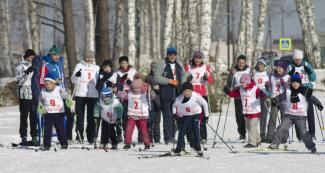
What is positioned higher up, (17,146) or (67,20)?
(67,20)

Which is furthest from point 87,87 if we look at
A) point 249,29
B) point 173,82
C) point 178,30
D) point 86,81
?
point 178,30

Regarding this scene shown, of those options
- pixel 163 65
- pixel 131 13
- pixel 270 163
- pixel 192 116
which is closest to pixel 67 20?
pixel 131 13

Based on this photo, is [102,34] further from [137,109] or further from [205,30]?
[137,109]

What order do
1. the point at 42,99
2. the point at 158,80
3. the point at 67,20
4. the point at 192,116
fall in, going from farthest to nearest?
1. the point at 67,20
2. the point at 158,80
3. the point at 42,99
4. the point at 192,116

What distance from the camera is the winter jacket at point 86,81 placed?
14.5 meters

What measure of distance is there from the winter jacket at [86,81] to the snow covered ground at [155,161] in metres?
1.23

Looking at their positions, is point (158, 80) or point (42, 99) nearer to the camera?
point (42, 99)

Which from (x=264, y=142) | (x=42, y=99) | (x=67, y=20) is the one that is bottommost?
(x=264, y=142)

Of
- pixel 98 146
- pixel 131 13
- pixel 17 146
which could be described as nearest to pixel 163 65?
pixel 98 146

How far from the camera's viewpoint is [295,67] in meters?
14.6

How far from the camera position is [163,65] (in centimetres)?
1430

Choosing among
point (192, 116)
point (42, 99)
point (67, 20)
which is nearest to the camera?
point (192, 116)

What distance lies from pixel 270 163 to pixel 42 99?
14.4 ft

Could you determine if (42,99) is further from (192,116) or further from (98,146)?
(192,116)
